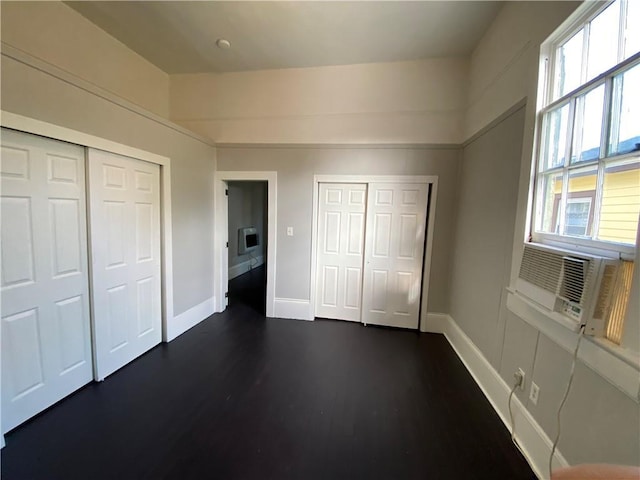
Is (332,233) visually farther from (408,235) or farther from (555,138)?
(555,138)

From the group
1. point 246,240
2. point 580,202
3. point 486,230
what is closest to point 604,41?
point 580,202

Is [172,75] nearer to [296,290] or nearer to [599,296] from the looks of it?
[296,290]

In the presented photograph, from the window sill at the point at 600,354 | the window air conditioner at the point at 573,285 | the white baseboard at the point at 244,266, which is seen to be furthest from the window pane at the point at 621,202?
the white baseboard at the point at 244,266

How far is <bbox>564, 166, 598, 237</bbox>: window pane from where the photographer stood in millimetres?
1395

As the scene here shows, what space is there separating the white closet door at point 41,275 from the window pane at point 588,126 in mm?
3424

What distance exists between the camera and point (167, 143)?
2764mm

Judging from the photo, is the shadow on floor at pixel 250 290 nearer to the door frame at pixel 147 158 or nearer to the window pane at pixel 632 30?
the door frame at pixel 147 158

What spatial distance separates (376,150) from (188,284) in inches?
116

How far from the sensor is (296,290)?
3.67m

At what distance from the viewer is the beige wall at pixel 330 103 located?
3.11 meters

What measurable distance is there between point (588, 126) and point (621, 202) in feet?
1.66

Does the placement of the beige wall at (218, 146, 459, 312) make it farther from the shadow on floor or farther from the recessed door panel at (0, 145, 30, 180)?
the recessed door panel at (0, 145, 30, 180)

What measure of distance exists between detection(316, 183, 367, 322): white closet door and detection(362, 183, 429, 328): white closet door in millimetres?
136

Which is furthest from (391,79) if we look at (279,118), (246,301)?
(246,301)
